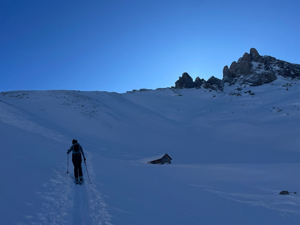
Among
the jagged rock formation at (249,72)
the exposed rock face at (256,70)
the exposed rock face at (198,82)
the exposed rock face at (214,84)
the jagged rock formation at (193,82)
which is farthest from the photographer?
the exposed rock face at (198,82)

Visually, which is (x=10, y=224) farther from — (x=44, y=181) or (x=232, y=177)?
(x=232, y=177)

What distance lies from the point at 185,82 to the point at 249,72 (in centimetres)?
3166

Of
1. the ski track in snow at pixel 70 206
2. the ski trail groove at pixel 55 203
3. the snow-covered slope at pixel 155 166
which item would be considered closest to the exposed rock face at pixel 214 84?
the snow-covered slope at pixel 155 166

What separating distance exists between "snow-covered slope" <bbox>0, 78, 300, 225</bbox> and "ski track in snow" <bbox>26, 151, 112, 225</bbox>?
0.03m

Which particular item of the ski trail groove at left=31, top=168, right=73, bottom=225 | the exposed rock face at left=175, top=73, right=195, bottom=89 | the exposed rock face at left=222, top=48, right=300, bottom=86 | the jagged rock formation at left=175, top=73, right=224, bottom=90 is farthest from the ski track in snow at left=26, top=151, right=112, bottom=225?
the exposed rock face at left=175, top=73, right=195, bottom=89

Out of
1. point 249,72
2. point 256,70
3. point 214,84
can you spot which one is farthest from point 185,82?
point 256,70

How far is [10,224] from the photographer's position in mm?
3729

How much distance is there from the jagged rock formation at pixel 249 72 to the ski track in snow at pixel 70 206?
89842 mm

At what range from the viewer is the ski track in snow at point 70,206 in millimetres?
4566

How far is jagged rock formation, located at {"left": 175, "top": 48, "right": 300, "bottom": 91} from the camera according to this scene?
9090 centimetres

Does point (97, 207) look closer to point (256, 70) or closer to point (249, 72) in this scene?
point (249, 72)

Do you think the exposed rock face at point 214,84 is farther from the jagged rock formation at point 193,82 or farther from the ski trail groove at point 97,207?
the ski trail groove at point 97,207

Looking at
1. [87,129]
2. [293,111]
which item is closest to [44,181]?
[87,129]

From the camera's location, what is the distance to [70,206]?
5.48 metres
